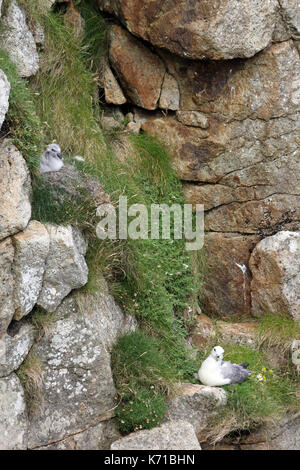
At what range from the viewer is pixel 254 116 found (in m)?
6.79

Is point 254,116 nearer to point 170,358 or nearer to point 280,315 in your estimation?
point 280,315

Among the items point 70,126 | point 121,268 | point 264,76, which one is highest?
point 264,76

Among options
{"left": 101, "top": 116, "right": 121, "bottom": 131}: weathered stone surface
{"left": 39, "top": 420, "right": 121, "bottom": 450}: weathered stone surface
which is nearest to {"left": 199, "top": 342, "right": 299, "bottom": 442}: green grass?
{"left": 39, "top": 420, "right": 121, "bottom": 450}: weathered stone surface

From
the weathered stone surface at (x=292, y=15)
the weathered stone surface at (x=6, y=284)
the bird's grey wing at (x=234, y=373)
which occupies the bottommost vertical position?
the bird's grey wing at (x=234, y=373)

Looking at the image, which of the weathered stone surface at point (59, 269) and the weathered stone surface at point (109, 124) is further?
the weathered stone surface at point (109, 124)

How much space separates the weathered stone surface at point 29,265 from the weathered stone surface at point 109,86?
247cm

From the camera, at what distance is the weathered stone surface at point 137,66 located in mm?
6941

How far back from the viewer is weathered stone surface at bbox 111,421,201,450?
5.15 metres

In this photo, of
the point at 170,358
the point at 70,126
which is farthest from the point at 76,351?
the point at 70,126

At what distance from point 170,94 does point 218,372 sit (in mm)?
3026

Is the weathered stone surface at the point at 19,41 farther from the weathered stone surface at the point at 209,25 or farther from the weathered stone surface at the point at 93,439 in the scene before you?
the weathered stone surface at the point at 93,439

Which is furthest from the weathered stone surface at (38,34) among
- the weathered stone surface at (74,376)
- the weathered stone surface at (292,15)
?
the weathered stone surface at (74,376)

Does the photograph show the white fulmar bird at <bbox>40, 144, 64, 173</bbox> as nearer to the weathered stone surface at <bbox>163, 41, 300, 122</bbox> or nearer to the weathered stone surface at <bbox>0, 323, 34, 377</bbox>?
the weathered stone surface at <bbox>0, 323, 34, 377</bbox>

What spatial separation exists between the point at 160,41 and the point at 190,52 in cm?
34
